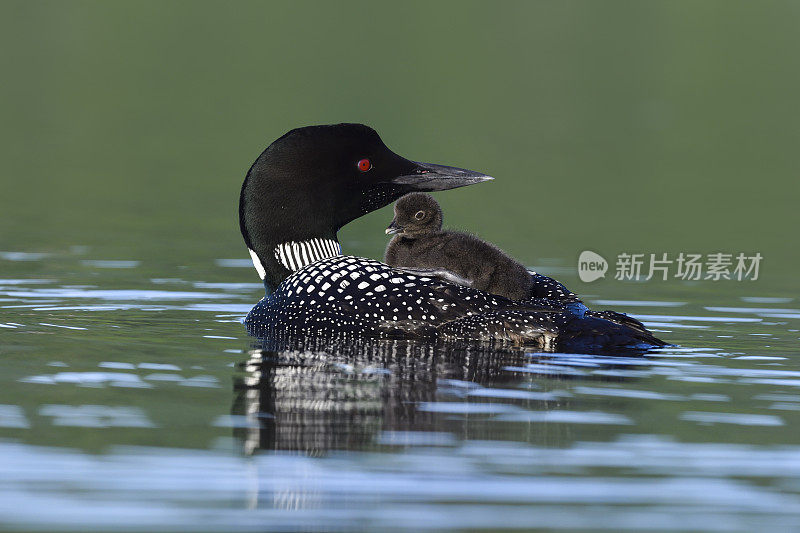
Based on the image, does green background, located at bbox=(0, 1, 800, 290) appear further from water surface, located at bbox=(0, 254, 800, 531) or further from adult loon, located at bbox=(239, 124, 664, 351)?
water surface, located at bbox=(0, 254, 800, 531)

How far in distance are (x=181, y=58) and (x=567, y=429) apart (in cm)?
3442

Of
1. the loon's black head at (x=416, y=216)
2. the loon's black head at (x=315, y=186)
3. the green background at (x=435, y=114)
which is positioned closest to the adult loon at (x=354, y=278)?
the loon's black head at (x=315, y=186)

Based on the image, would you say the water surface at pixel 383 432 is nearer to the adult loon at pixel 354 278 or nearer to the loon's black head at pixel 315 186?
the adult loon at pixel 354 278

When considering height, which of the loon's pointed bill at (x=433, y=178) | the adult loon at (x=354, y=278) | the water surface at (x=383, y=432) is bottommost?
the water surface at (x=383, y=432)

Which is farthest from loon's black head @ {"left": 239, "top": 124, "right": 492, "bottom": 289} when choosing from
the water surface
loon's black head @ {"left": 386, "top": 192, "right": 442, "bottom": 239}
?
the water surface

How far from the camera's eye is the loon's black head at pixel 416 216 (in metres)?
6.77

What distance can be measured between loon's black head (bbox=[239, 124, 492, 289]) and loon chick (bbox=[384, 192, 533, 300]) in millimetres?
336

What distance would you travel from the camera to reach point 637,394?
17.1 feet

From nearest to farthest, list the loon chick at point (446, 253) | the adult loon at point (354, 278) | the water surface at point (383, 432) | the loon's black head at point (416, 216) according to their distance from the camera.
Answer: the water surface at point (383, 432) < the adult loon at point (354, 278) < the loon chick at point (446, 253) < the loon's black head at point (416, 216)

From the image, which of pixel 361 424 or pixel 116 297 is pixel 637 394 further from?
pixel 116 297

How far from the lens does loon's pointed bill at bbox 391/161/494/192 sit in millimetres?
7133

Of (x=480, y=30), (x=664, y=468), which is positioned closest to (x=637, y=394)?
(x=664, y=468)

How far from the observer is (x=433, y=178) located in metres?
7.21

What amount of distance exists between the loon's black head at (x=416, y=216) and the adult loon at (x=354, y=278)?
1.13 ft
